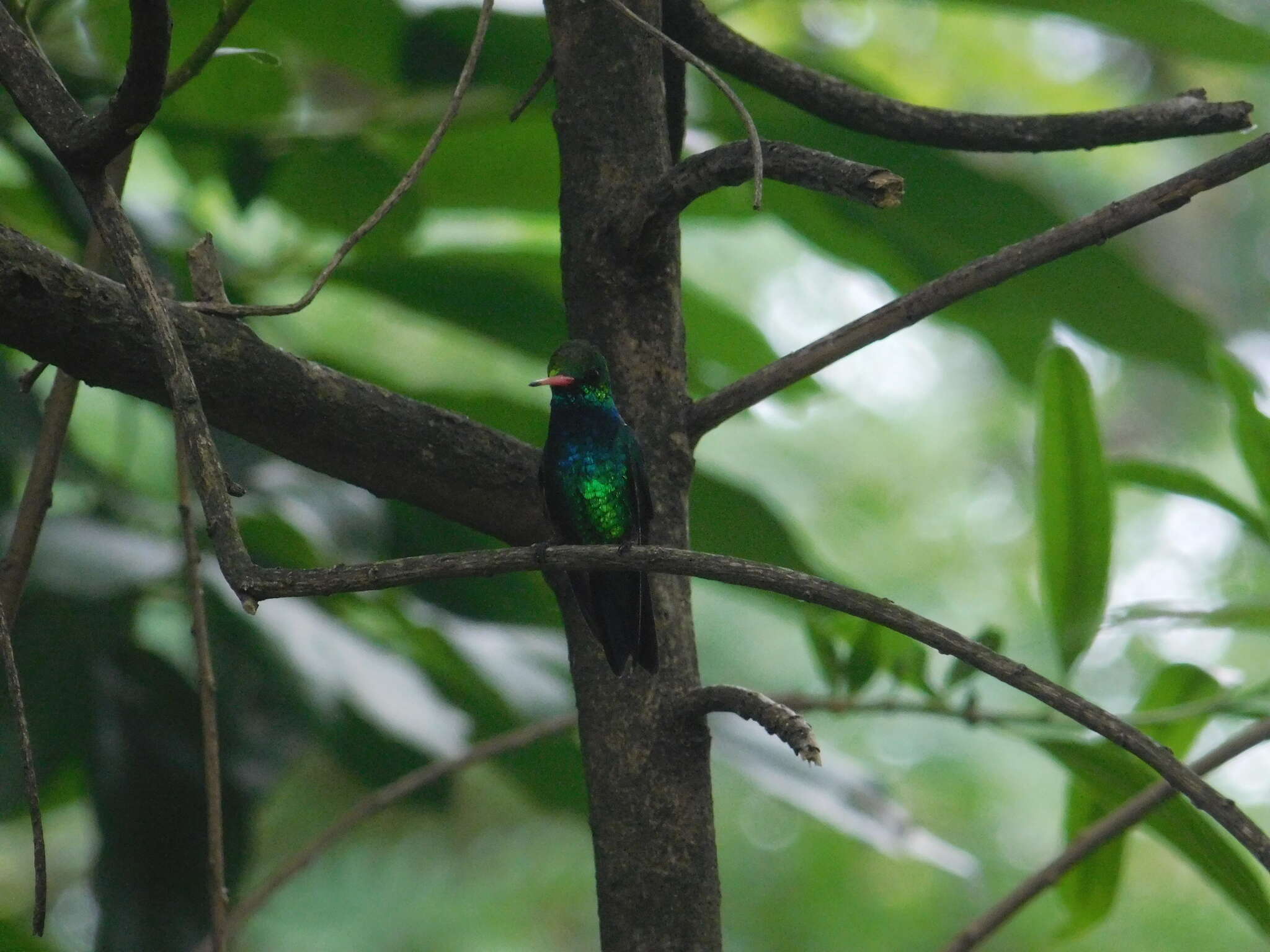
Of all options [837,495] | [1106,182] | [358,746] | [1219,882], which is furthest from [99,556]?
[1106,182]

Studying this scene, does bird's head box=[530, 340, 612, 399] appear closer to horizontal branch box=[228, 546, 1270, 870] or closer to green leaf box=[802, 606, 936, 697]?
horizontal branch box=[228, 546, 1270, 870]

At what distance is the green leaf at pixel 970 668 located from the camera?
1503 millimetres

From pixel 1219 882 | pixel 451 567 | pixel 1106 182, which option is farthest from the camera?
pixel 1106 182

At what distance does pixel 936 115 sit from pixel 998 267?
235mm

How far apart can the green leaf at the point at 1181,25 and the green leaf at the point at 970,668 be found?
3.09 feet

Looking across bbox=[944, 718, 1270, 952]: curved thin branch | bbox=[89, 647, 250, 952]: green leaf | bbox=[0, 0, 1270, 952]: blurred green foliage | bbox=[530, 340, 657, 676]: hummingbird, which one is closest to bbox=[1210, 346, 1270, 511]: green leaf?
bbox=[0, 0, 1270, 952]: blurred green foliage

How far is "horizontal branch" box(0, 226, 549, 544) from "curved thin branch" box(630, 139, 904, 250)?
0.23 metres

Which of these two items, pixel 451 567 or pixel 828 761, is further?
pixel 828 761

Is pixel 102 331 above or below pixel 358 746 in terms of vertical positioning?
below

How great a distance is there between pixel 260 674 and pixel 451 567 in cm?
133

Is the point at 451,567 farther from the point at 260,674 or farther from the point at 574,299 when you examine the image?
the point at 260,674

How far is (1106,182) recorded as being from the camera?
341 inches

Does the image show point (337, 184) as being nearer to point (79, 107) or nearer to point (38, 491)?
point (38, 491)

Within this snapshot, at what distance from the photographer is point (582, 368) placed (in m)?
1.20
